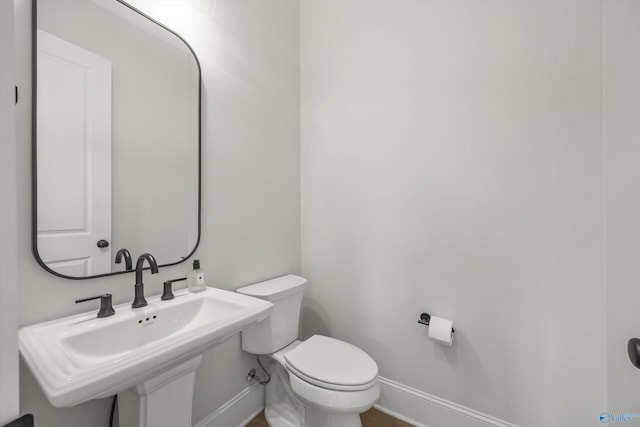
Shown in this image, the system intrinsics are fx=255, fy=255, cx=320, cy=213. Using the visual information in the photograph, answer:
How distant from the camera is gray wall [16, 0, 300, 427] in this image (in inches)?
31.9

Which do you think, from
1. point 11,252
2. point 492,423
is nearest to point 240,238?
point 11,252

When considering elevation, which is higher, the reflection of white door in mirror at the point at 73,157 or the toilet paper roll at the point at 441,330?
the reflection of white door in mirror at the point at 73,157

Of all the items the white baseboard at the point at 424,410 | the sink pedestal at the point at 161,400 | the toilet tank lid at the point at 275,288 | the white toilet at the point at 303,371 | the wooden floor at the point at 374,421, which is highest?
the toilet tank lid at the point at 275,288

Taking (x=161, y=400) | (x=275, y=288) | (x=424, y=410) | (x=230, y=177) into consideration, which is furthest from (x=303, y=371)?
(x=230, y=177)

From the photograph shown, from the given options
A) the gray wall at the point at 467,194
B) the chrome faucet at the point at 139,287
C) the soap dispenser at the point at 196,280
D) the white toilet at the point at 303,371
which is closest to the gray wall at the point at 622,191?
the gray wall at the point at 467,194

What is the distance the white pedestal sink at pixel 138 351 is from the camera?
58 cm

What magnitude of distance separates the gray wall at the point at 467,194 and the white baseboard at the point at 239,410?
0.57 meters

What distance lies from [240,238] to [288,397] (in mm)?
970

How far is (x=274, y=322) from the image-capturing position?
4.63ft

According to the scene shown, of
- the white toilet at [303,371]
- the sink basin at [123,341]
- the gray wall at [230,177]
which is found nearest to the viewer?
the sink basin at [123,341]

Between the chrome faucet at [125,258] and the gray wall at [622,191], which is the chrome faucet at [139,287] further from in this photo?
the gray wall at [622,191]

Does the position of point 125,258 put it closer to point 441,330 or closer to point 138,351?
point 138,351

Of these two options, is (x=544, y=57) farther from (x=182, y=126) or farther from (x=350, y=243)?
(x=182, y=126)

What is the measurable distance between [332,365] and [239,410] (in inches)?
26.1
